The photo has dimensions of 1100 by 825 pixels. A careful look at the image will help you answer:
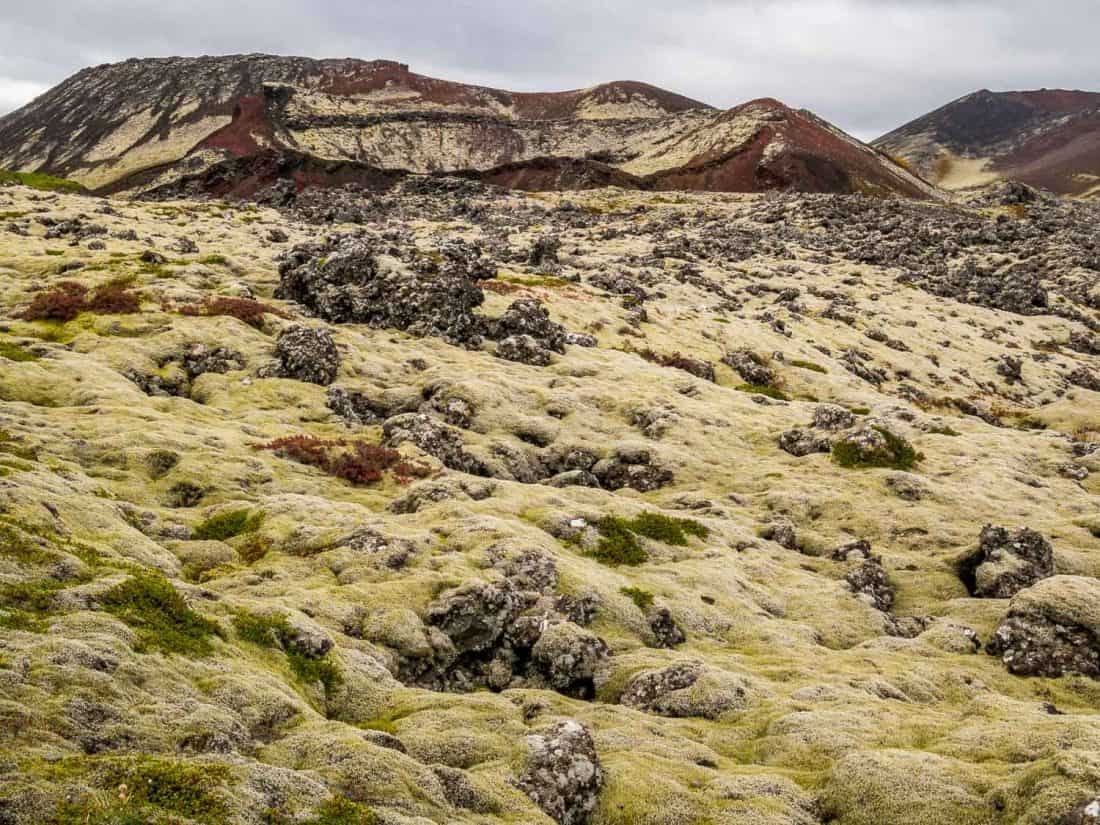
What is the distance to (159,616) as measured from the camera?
14.5 m

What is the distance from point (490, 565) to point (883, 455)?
22583 millimetres

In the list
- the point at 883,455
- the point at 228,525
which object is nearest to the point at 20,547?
the point at 228,525

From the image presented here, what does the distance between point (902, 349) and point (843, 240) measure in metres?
44.6

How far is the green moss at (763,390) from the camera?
49094mm

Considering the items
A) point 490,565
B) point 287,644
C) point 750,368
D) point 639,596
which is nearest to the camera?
point 287,644

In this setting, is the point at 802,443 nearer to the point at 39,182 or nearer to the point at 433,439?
the point at 433,439

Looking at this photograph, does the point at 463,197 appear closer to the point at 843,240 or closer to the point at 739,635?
the point at 843,240

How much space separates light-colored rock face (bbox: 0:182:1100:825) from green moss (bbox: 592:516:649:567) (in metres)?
0.12

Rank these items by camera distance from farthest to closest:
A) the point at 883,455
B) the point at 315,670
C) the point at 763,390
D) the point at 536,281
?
1. the point at 536,281
2. the point at 763,390
3. the point at 883,455
4. the point at 315,670

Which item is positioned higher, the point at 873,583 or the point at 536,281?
the point at 536,281

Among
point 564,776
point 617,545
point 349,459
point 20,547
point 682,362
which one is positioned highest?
point 682,362

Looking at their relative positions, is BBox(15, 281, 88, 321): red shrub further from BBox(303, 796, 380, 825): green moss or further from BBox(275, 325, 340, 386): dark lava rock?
BBox(303, 796, 380, 825): green moss

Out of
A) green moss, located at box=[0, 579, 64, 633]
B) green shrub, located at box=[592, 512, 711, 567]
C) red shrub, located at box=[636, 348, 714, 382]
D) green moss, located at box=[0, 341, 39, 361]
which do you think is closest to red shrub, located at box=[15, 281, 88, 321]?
green moss, located at box=[0, 341, 39, 361]

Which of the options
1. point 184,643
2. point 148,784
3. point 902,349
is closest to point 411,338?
point 184,643
